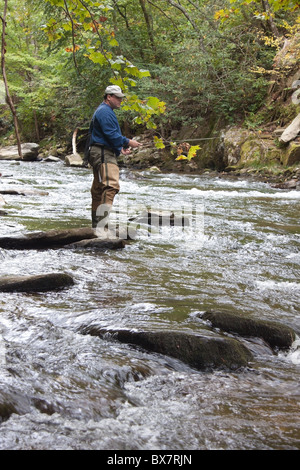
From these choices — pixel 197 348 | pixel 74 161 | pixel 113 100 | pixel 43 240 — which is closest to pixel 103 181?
pixel 113 100

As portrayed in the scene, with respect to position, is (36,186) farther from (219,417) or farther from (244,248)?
(219,417)

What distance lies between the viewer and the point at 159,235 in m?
6.72

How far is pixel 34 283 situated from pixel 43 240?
1664 mm

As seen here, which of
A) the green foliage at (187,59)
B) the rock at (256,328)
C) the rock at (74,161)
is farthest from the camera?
the rock at (74,161)

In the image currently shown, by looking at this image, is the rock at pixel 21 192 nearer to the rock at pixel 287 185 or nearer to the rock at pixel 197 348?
the rock at pixel 287 185

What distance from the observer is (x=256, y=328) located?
3088 millimetres

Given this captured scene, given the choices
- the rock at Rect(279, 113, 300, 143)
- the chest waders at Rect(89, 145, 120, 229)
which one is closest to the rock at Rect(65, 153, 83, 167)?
the rock at Rect(279, 113, 300, 143)

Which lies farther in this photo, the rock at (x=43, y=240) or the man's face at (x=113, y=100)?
the man's face at (x=113, y=100)
